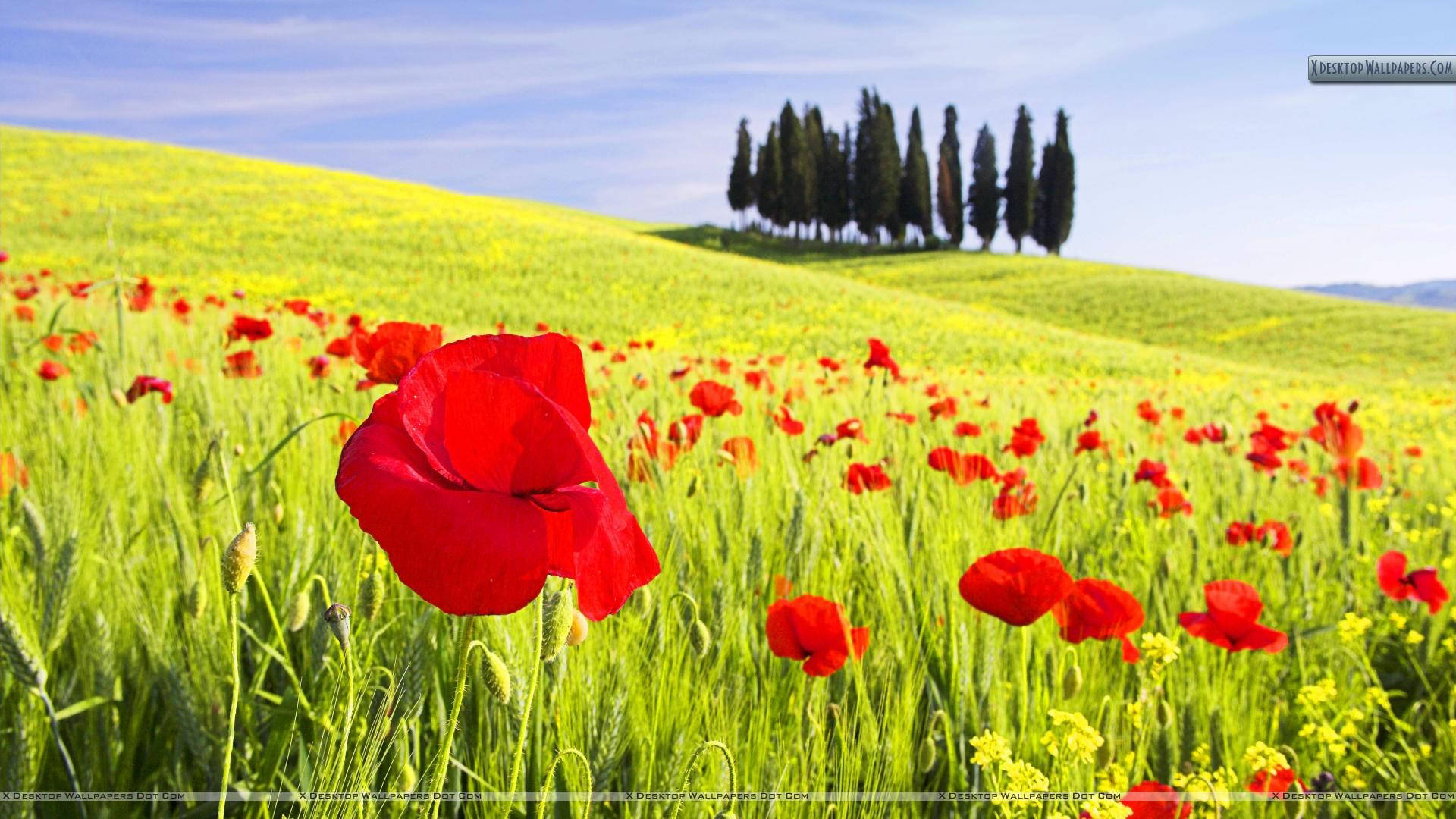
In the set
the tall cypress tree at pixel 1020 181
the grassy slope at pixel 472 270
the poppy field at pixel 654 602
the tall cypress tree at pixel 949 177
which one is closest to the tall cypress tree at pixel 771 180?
the tall cypress tree at pixel 949 177

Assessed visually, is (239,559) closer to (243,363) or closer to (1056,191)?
(243,363)

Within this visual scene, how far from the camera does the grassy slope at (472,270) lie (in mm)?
16516

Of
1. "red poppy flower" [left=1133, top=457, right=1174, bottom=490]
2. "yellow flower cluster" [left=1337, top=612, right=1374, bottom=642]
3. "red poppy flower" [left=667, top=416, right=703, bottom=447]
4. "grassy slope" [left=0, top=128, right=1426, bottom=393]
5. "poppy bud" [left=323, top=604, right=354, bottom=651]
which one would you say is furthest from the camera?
"grassy slope" [left=0, top=128, right=1426, bottom=393]

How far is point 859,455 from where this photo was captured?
2.33 metres

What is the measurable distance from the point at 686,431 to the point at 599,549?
4.28 ft

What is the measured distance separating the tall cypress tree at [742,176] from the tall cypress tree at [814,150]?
3.54m

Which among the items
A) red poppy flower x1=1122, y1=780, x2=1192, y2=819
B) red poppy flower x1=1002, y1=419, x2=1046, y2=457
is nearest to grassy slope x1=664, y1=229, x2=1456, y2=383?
red poppy flower x1=1002, y1=419, x2=1046, y2=457

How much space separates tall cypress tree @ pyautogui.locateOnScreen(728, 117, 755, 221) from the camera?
1848 inches

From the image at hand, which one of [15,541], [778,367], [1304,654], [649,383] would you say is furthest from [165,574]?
[778,367]

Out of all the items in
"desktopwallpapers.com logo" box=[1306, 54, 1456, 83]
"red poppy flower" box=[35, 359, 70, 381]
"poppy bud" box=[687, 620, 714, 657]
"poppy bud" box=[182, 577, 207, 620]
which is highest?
"desktopwallpapers.com logo" box=[1306, 54, 1456, 83]

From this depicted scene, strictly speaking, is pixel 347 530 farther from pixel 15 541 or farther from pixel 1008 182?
pixel 1008 182

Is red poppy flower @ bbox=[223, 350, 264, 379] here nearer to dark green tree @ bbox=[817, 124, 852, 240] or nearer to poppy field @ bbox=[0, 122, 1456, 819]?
poppy field @ bbox=[0, 122, 1456, 819]

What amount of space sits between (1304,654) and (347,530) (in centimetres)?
164

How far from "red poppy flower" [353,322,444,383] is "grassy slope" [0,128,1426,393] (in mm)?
12633
